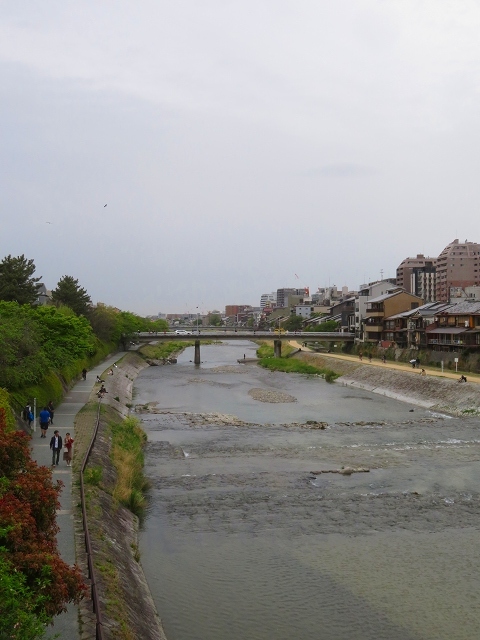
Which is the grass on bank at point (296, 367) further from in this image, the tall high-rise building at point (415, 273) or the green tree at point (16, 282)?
the tall high-rise building at point (415, 273)

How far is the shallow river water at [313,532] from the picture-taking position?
10719 mm

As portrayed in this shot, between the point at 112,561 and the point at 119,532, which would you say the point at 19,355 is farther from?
the point at 112,561

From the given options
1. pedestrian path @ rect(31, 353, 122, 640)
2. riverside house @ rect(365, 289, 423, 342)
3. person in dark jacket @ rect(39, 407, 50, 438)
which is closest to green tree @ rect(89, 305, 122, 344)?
pedestrian path @ rect(31, 353, 122, 640)

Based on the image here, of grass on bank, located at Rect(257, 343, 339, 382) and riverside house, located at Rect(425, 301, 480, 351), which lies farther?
grass on bank, located at Rect(257, 343, 339, 382)

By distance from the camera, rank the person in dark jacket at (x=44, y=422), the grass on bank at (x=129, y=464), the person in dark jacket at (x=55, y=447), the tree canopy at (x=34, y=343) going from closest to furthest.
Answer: the grass on bank at (x=129, y=464) → the person in dark jacket at (x=55, y=447) → the person in dark jacket at (x=44, y=422) → the tree canopy at (x=34, y=343)

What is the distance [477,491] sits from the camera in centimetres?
1792

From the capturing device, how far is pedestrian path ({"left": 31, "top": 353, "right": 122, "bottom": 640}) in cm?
811

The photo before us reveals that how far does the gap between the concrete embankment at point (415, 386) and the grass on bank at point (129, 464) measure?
17.7m

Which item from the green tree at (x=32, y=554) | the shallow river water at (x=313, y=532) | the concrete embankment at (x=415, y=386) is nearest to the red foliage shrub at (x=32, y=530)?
the green tree at (x=32, y=554)

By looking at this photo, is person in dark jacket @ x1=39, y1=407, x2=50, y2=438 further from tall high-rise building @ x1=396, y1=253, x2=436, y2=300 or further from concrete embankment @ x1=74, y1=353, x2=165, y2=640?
tall high-rise building @ x1=396, y1=253, x2=436, y2=300

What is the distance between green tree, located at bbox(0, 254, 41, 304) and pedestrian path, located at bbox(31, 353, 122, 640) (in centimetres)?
952

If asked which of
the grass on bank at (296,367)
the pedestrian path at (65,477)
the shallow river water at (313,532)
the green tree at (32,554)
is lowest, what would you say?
the shallow river water at (313,532)

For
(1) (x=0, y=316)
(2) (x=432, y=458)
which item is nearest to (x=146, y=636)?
(2) (x=432, y=458)

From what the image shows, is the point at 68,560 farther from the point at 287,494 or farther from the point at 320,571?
the point at 287,494
